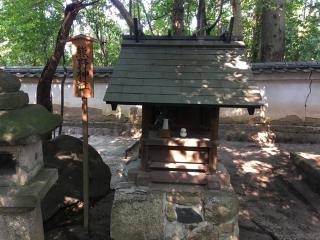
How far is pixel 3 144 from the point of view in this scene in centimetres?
383

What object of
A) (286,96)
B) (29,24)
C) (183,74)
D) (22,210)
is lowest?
(22,210)

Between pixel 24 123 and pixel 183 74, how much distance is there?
2.24 metres

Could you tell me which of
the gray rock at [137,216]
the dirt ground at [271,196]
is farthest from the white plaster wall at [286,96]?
the gray rock at [137,216]

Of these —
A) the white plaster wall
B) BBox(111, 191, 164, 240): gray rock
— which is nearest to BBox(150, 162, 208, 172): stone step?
BBox(111, 191, 164, 240): gray rock

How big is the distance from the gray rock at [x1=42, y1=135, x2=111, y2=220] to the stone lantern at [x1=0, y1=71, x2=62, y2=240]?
981mm

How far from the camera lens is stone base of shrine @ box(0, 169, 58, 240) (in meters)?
3.89

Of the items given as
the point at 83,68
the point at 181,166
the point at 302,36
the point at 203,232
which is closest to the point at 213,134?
the point at 181,166

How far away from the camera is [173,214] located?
15.7 ft

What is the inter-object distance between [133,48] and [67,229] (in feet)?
10.2

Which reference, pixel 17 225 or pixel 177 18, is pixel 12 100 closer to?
pixel 17 225

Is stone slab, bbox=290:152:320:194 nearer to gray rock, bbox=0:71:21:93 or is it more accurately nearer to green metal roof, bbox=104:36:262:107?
green metal roof, bbox=104:36:262:107

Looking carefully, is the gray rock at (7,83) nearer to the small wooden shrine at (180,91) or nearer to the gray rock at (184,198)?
the small wooden shrine at (180,91)

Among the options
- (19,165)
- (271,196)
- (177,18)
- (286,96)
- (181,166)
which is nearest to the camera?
(19,165)

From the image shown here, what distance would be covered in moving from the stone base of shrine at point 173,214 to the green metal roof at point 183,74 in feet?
4.57
